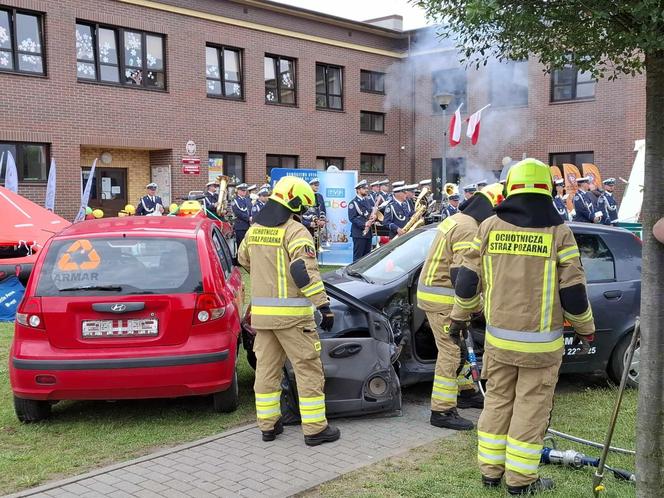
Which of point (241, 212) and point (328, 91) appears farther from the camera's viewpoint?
point (328, 91)

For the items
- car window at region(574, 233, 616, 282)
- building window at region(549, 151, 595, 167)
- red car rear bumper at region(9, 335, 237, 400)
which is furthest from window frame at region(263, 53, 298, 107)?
red car rear bumper at region(9, 335, 237, 400)

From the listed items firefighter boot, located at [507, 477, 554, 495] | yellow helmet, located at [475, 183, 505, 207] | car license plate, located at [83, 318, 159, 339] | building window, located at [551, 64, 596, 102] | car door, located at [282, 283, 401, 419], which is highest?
building window, located at [551, 64, 596, 102]

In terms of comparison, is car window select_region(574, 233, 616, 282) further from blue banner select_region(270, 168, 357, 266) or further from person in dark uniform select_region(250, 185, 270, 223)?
blue banner select_region(270, 168, 357, 266)

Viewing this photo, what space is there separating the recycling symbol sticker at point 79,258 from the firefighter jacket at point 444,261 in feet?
8.27

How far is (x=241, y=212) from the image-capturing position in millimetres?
15148

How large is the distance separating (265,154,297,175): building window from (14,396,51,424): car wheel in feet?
57.7

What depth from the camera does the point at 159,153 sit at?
Result: 19812 mm

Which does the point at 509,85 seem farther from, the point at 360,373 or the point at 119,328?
the point at 119,328

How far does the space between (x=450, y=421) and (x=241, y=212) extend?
1085 centimetres

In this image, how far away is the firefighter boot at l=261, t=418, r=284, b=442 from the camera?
4.70 metres

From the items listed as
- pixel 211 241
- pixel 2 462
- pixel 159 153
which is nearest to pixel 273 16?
pixel 159 153

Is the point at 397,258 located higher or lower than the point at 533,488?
higher

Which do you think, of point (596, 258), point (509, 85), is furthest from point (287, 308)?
point (509, 85)

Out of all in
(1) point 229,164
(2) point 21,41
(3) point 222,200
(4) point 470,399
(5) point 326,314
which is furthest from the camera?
(1) point 229,164
